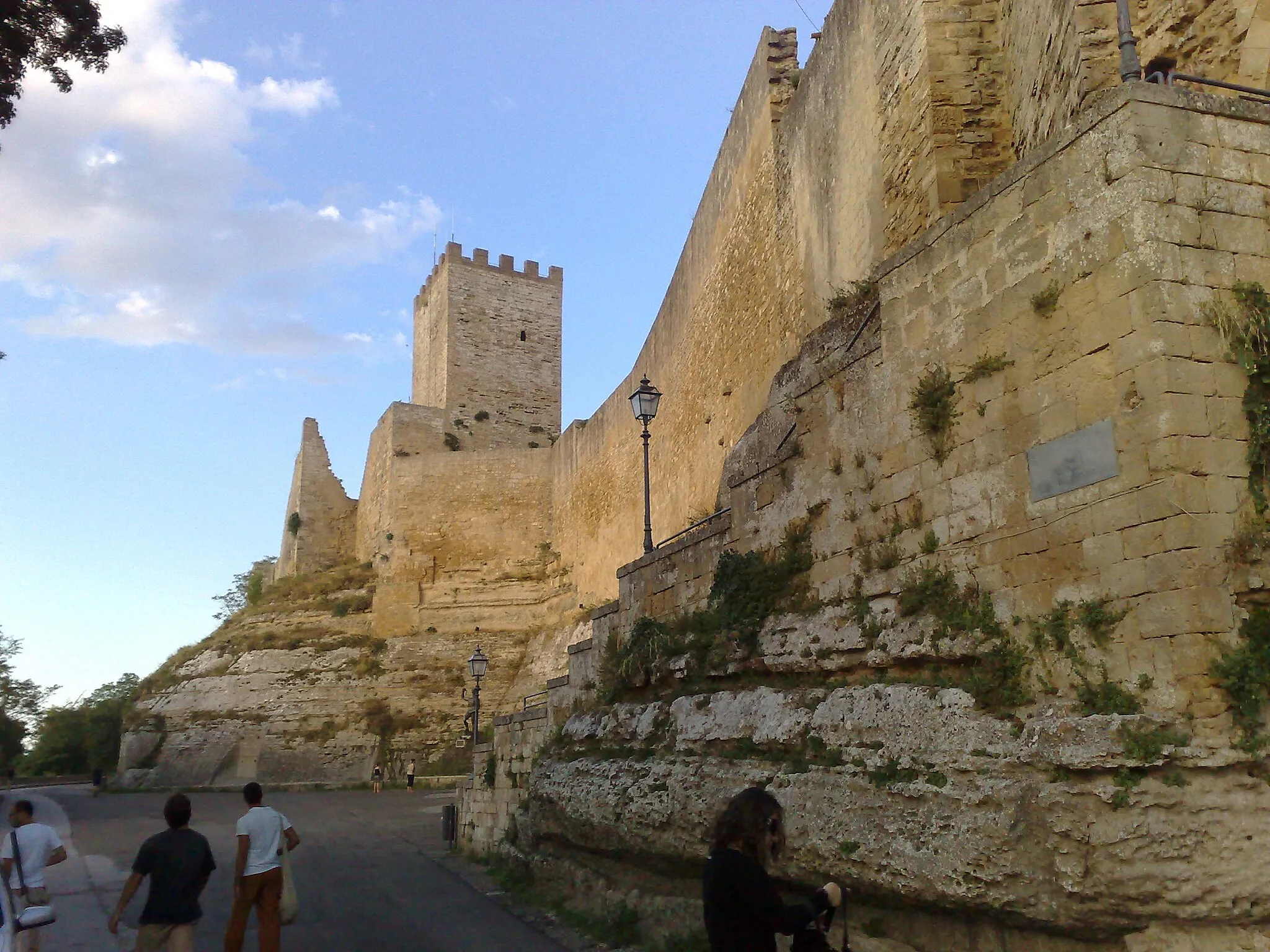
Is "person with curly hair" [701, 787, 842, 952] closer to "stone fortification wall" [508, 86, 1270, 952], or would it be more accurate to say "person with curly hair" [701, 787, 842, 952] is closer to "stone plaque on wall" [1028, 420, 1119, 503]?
"stone fortification wall" [508, 86, 1270, 952]

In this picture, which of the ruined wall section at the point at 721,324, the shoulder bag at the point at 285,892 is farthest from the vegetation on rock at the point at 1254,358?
the ruined wall section at the point at 721,324

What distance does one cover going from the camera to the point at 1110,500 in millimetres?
4289

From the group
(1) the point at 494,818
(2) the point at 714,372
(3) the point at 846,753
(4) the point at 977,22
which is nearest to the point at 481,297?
(2) the point at 714,372

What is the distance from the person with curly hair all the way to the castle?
1.42m

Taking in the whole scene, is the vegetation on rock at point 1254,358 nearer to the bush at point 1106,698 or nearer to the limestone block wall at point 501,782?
the bush at point 1106,698

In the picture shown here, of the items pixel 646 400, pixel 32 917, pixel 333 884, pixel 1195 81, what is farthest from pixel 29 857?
pixel 646 400

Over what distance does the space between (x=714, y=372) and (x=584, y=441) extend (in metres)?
12.7

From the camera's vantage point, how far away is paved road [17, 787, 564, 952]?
26.6 feet

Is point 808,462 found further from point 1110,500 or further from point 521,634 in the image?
point 521,634

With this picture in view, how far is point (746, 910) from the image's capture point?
3186 millimetres

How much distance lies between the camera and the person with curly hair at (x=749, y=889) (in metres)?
3.18

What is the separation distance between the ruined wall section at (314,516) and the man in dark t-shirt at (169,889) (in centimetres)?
3027

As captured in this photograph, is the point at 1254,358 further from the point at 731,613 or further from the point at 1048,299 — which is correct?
the point at 731,613

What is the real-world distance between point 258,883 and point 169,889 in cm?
92
